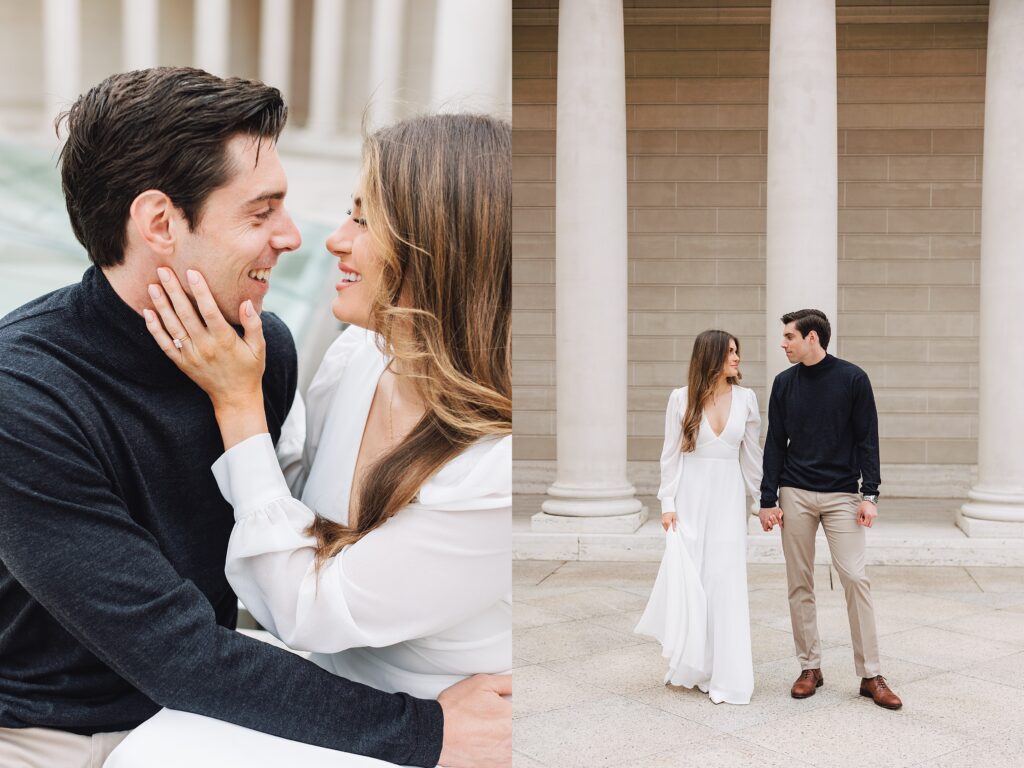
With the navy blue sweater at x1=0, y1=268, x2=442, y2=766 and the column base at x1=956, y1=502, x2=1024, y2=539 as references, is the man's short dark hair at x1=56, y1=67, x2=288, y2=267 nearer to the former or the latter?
the navy blue sweater at x1=0, y1=268, x2=442, y2=766

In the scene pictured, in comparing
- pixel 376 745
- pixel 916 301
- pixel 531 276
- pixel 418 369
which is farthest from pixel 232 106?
pixel 916 301

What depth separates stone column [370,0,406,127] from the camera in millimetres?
2568

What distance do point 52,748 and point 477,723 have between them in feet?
2.91

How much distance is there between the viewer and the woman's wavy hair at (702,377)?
728cm

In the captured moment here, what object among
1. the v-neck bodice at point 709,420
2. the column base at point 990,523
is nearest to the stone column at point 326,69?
the v-neck bodice at point 709,420

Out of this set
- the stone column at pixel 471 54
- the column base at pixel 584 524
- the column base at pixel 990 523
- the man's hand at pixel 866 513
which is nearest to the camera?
the stone column at pixel 471 54

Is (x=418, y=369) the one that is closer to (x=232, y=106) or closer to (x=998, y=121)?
(x=232, y=106)

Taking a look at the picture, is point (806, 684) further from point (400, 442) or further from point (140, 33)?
point (140, 33)

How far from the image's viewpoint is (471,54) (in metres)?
2.51

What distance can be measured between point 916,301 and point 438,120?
1808 centimetres

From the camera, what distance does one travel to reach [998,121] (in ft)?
43.9

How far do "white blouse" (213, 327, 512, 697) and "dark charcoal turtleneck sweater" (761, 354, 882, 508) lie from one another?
17.2ft

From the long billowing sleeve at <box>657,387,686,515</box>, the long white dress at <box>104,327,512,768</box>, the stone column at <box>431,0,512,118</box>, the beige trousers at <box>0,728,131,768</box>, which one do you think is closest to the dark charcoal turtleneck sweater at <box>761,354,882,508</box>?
the long billowing sleeve at <box>657,387,686,515</box>

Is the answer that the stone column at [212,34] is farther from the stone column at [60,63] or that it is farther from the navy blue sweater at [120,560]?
the navy blue sweater at [120,560]
